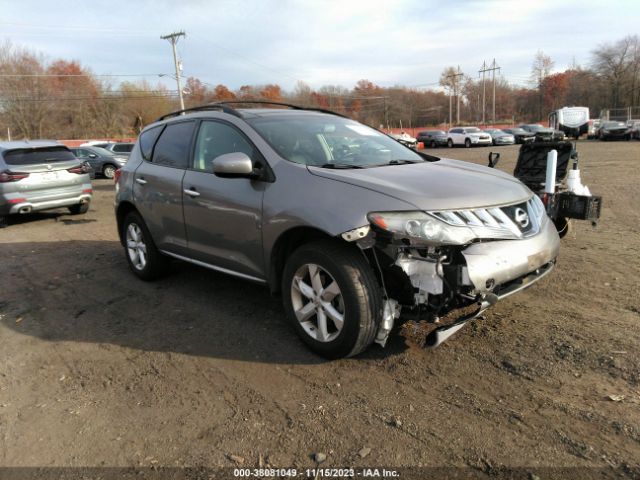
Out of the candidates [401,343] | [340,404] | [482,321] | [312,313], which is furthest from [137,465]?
[482,321]

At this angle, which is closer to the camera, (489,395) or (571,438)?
(571,438)

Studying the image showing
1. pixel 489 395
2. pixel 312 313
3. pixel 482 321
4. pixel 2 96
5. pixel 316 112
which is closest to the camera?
pixel 489 395

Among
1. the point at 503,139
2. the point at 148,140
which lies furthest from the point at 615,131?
the point at 148,140

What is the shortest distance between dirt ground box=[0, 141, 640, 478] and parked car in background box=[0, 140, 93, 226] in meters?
5.13

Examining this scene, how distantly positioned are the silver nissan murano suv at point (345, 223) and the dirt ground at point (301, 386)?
1.15 feet

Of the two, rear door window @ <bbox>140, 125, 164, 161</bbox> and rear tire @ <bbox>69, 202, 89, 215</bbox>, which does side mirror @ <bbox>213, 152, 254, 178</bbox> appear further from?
rear tire @ <bbox>69, 202, 89, 215</bbox>

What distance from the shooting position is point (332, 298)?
3.20 meters

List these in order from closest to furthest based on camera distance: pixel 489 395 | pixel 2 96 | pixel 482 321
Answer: pixel 489 395
pixel 482 321
pixel 2 96

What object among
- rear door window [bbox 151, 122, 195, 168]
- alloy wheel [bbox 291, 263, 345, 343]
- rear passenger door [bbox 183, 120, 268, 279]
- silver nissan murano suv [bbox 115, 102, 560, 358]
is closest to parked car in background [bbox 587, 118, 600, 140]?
silver nissan murano suv [bbox 115, 102, 560, 358]

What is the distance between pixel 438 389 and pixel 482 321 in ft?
3.52

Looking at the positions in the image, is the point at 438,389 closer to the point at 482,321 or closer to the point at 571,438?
the point at 571,438

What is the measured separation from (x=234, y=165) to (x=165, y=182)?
4.77ft

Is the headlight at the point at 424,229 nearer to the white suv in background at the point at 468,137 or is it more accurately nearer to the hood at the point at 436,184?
the hood at the point at 436,184

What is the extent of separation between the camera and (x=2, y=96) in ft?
177
